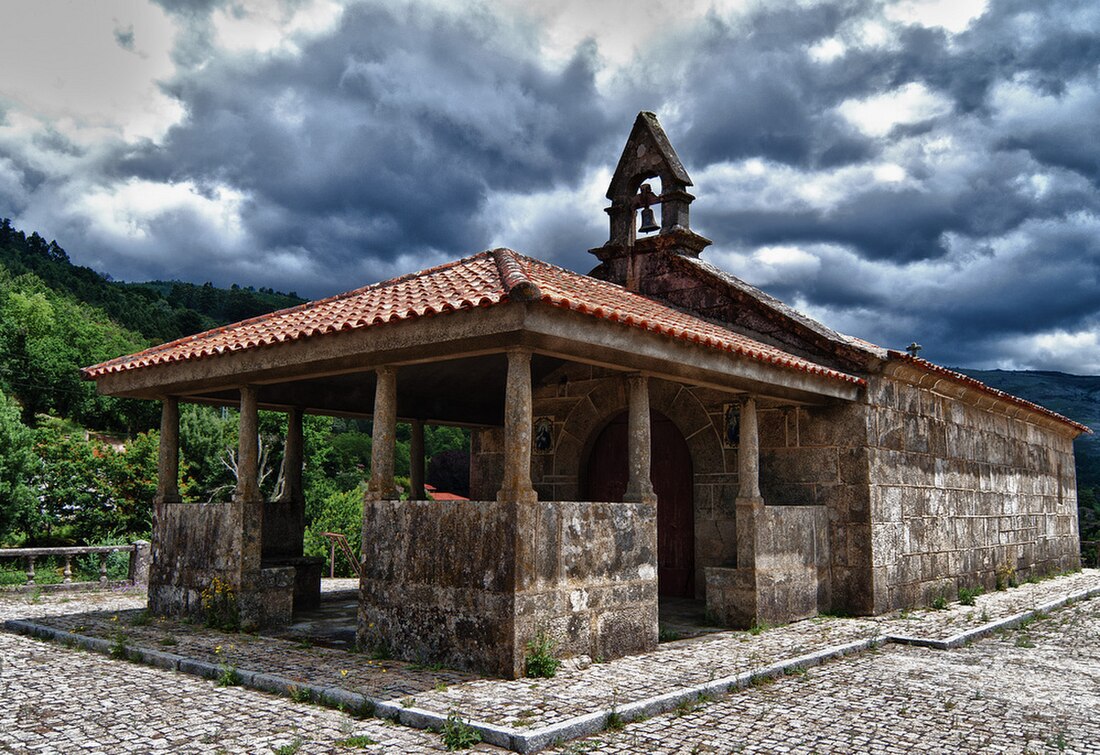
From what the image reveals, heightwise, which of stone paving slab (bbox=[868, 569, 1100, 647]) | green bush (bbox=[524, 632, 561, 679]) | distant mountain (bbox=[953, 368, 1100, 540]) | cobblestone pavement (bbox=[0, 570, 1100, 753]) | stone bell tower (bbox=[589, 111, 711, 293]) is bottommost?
stone paving slab (bbox=[868, 569, 1100, 647])

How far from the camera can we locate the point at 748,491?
900cm

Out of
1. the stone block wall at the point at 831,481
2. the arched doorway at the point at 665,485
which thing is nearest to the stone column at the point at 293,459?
the arched doorway at the point at 665,485

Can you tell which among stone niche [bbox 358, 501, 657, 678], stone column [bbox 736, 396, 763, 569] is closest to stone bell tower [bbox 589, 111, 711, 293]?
stone column [bbox 736, 396, 763, 569]

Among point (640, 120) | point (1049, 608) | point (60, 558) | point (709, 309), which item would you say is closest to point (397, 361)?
point (709, 309)

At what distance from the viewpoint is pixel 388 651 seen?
23.8 ft

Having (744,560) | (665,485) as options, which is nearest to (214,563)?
(665,485)

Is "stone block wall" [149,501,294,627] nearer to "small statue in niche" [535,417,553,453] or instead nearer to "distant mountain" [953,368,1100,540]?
"small statue in niche" [535,417,553,453]

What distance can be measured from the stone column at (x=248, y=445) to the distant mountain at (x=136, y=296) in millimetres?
57634

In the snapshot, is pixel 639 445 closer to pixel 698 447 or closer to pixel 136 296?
pixel 698 447

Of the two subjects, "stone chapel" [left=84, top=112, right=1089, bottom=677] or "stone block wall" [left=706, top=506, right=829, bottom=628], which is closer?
"stone chapel" [left=84, top=112, right=1089, bottom=677]

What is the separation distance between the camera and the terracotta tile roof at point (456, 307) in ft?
21.7

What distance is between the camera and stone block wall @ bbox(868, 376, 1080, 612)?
406 inches

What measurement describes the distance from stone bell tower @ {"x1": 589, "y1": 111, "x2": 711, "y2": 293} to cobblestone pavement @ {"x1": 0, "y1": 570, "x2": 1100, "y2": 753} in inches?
218

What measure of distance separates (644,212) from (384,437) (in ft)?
20.4
